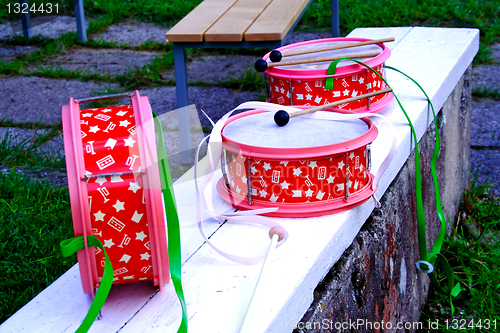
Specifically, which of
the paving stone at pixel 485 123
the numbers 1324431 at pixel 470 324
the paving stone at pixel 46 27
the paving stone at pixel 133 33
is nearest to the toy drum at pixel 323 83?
the numbers 1324431 at pixel 470 324

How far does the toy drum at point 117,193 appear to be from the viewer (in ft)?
3.16

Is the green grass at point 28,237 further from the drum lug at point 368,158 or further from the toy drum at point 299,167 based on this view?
the drum lug at point 368,158

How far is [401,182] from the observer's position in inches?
72.1

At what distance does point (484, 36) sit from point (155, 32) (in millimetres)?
2912

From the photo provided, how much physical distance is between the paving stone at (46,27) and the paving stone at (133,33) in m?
0.33

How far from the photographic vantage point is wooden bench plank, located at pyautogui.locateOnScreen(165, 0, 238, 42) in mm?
2623

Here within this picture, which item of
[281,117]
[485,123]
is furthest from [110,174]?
[485,123]

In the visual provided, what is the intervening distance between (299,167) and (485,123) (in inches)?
96.8

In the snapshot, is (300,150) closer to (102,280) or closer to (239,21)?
(102,280)

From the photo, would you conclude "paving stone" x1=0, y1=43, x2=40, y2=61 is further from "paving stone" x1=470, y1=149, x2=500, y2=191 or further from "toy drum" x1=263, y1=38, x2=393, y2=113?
"paving stone" x1=470, y1=149, x2=500, y2=191

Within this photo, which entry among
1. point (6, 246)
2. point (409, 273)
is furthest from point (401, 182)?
point (6, 246)

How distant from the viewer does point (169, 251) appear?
1.01 m

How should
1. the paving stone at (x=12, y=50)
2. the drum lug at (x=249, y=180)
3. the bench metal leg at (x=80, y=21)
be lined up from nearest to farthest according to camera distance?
the drum lug at (x=249, y=180) < the paving stone at (x=12, y=50) < the bench metal leg at (x=80, y=21)

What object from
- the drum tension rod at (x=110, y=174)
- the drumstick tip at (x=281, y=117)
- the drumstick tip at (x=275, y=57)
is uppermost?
the drumstick tip at (x=275, y=57)
